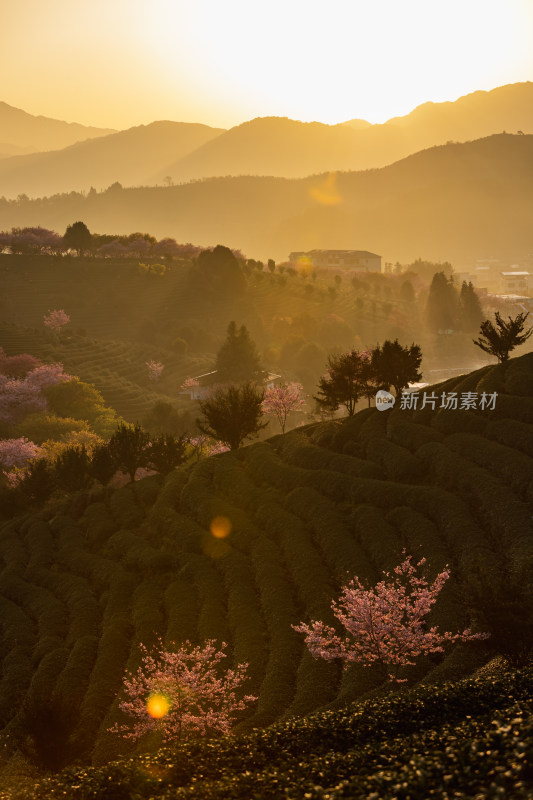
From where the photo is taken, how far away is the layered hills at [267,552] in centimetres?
3172

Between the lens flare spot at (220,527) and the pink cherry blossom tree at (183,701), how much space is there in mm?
13100

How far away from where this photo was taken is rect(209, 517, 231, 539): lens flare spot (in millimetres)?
44984

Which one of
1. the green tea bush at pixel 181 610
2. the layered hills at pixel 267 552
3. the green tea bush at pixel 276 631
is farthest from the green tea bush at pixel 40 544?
the green tea bush at pixel 276 631

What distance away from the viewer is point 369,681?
2945 centimetres

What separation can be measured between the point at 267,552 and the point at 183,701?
1338 centimetres

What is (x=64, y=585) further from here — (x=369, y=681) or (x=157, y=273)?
(x=157, y=273)

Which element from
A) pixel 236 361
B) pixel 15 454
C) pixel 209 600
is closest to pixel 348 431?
pixel 209 600

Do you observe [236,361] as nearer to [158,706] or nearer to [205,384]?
[205,384]

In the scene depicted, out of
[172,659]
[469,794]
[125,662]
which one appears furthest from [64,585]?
[469,794]

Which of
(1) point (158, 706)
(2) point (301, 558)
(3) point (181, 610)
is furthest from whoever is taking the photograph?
(2) point (301, 558)

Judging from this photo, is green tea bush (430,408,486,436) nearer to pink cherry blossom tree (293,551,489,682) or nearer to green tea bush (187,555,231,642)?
pink cherry blossom tree (293,551,489,682)

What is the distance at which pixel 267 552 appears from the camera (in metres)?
41.2

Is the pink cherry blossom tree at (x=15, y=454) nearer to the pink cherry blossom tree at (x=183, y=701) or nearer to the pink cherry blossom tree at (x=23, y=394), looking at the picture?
the pink cherry blossom tree at (x=23, y=394)

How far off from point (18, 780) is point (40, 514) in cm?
3162
